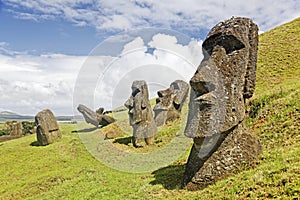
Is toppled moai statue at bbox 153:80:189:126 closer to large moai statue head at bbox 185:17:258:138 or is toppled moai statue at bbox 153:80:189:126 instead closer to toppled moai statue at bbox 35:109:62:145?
toppled moai statue at bbox 35:109:62:145

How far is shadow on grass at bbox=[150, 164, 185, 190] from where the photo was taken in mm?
10552

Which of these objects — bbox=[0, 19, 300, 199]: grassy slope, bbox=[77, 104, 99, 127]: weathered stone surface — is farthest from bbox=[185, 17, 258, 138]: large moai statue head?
bbox=[77, 104, 99, 127]: weathered stone surface

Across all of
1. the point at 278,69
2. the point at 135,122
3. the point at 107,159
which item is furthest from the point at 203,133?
the point at 278,69

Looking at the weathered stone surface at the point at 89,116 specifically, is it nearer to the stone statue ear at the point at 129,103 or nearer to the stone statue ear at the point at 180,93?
the stone statue ear at the point at 180,93

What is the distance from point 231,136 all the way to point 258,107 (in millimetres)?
8561

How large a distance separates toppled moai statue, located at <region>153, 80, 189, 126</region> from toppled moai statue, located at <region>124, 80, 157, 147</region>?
206 inches

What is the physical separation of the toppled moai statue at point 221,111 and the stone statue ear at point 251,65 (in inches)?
1.3

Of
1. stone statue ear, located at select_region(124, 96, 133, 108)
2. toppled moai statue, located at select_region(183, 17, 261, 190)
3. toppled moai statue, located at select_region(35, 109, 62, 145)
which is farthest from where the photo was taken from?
toppled moai statue, located at select_region(35, 109, 62, 145)

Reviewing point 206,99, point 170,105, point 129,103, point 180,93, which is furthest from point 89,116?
point 206,99

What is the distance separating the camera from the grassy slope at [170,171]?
7.66 meters

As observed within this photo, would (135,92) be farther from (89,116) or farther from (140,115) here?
(89,116)

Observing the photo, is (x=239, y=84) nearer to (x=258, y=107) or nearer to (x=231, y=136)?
(x=231, y=136)

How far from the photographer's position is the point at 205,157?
9.74 metres

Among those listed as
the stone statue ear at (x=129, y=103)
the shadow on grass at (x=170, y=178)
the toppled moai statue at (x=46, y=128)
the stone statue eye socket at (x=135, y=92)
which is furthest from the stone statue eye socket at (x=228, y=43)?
the toppled moai statue at (x=46, y=128)
